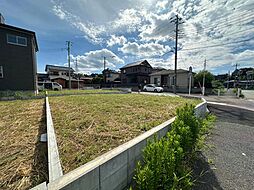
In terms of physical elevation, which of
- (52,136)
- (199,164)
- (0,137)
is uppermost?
(52,136)

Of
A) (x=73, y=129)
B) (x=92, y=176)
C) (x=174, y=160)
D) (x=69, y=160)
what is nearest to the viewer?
(x=92, y=176)

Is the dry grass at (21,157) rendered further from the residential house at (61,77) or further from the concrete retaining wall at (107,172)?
the residential house at (61,77)

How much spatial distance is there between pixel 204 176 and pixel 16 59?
47.8 ft

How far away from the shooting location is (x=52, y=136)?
265 centimetres

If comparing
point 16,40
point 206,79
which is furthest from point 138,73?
point 16,40

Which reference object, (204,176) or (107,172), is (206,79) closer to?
Answer: (204,176)

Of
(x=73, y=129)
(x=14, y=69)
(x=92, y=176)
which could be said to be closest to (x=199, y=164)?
(x=92, y=176)

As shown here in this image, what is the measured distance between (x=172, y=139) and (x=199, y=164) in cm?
134

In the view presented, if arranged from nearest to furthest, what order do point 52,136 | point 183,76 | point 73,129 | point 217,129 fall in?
point 52,136 < point 73,129 < point 217,129 < point 183,76

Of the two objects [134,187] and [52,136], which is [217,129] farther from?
[52,136]

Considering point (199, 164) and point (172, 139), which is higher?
point (172, 139)

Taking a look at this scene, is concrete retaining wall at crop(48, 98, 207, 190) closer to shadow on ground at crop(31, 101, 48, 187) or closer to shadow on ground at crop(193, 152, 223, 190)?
shadow on ground at crop(31, 101, 48, 187)

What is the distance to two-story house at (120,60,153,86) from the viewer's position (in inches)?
1419

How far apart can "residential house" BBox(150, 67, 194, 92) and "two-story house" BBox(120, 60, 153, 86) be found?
12.9 ft
